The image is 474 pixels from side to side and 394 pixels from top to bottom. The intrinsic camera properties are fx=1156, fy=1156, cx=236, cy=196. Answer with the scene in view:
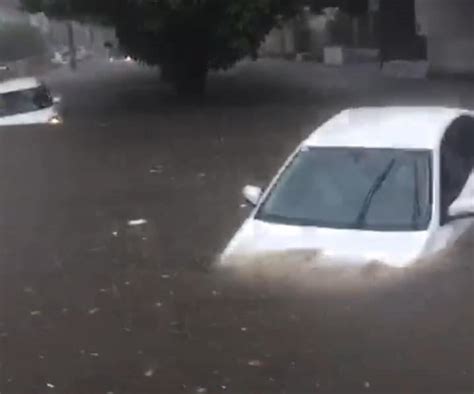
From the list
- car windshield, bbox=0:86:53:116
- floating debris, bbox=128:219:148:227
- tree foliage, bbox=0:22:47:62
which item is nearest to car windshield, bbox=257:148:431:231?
floating debris, bbox=128:219:148:227

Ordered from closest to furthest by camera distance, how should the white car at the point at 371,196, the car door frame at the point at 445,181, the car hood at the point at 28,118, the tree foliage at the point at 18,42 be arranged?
the white car at the point at 371,196, the car door frame at the point at 445,181, the car hood at the point at 28,118, the tree foliage at the point at 18,42

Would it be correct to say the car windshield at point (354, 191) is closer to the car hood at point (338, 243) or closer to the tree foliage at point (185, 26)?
the car hood at point (338, 243)

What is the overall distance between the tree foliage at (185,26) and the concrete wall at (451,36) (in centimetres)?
659

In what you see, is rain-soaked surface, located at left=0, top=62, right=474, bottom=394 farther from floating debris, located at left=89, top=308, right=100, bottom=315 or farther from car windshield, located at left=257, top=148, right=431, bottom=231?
car windshield, located at left=257, top=148, right=431, bottom=231

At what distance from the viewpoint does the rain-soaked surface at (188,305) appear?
6074 mm

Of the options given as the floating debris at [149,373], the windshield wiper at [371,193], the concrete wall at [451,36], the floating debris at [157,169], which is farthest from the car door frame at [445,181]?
the concrete wall at [451,36]

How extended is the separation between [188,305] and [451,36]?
22642mm

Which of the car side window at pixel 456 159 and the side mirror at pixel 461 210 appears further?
the car side window at pixel 456 159

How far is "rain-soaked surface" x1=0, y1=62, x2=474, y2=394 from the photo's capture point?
6.07 m

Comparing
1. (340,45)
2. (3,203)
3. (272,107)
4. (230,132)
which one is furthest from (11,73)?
(3,203)

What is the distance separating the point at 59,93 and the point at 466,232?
2461 centimetres

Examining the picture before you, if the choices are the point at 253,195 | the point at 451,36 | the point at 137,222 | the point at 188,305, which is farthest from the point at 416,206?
the point at 451,36

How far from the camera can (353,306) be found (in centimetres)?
692

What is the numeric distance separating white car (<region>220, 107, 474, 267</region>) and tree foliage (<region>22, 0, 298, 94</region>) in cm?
1345
